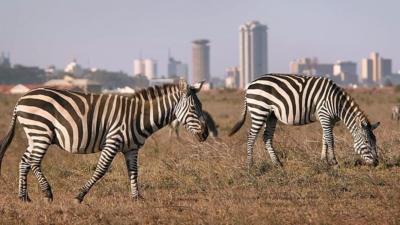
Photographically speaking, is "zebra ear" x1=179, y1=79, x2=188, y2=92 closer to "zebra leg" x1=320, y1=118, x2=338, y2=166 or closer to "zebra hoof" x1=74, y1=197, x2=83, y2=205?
"zebra hoof" x1=74, y1=197, x2=83, y2=205

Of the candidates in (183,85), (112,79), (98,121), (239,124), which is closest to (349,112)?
(239,124)

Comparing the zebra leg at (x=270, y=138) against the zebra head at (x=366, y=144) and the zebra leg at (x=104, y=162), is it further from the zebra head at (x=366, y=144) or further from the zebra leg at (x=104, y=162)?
the zebra leg at (x=104, y=162)

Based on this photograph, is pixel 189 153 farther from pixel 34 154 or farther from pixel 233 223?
pixel 233 223

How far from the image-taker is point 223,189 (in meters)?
10.4

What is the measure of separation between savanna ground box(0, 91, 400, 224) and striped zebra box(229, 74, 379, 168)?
35cm

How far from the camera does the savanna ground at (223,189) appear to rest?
803 centimetres

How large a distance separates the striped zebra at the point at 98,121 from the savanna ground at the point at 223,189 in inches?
25.0

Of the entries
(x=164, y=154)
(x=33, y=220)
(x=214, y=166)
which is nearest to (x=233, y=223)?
(x=33, y=220)

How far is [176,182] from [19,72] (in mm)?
157246

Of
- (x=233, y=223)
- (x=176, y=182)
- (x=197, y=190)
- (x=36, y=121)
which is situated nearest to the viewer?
(x=233, y=223)

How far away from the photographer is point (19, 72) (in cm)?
16250

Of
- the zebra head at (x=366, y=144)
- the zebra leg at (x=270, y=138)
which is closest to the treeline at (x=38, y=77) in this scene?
the zebra leg at (x=270, y=138)

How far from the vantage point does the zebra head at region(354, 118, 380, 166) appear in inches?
479

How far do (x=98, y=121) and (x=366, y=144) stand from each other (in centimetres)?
517
